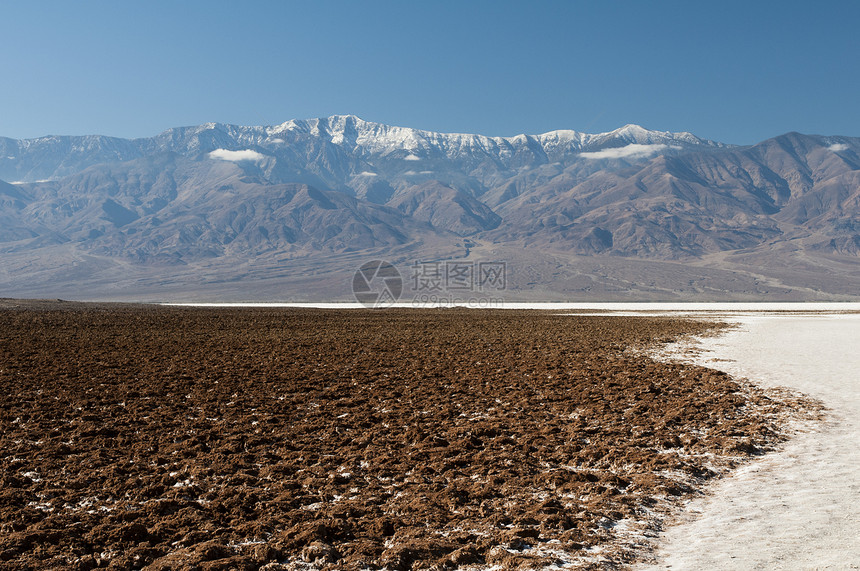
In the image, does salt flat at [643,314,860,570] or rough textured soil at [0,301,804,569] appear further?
rough textured soil at [0,301,804,569]

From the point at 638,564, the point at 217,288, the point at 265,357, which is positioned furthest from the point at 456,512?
the point at 217,288

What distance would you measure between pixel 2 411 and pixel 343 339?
1776 centimetres

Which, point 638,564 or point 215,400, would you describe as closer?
point 638,564

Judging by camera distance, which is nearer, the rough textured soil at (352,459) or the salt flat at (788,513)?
the salt flat at (788,513)

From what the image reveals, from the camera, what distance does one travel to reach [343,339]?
28766mm

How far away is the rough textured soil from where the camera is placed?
18.7 feet

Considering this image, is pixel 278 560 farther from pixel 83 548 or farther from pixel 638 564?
pixel 638 564

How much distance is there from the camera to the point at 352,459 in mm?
8477

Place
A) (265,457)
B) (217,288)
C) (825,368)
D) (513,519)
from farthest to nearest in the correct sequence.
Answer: (217,288)
(825,368)
(265,457)
(513,519)

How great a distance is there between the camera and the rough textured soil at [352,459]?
5699mm

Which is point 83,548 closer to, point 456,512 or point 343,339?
point 456,512

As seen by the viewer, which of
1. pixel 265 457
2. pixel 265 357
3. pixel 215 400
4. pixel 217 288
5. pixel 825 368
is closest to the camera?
pixel 265 457

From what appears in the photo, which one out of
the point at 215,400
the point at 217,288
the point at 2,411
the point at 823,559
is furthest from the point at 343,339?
the point at 217,288

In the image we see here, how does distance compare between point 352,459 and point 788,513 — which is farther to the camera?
point 352,459
